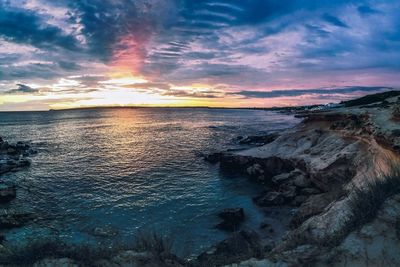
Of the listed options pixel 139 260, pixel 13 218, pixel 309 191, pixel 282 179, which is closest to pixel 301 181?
pixel 309 191

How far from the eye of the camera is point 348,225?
8.44 meters

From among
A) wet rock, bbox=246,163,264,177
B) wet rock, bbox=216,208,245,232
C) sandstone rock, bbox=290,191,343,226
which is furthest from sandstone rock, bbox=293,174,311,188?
wet rock, bbox=216,208,245,232

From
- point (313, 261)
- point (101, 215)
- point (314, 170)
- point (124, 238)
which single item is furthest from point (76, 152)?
point (313, 261)

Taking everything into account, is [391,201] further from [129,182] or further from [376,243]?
[129,182]

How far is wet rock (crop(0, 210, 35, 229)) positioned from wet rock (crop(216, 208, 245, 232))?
1367cm

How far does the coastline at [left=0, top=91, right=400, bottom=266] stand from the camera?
7843mm

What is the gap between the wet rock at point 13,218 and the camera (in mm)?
20594

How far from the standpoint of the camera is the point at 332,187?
22359 millimetres

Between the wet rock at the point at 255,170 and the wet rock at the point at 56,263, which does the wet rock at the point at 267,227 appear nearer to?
the wet rock at the point at 255,170

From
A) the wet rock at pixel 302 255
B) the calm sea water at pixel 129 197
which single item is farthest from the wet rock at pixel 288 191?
the wet rock at pixel 302 255

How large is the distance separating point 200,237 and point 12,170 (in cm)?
2965

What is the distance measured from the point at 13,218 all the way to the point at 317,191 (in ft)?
74.5

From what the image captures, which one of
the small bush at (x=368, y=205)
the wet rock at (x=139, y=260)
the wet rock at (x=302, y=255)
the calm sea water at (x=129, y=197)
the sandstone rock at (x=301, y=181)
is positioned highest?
the small bush at (x=368, y=205)

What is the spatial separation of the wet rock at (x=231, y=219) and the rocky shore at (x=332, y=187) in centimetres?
292
